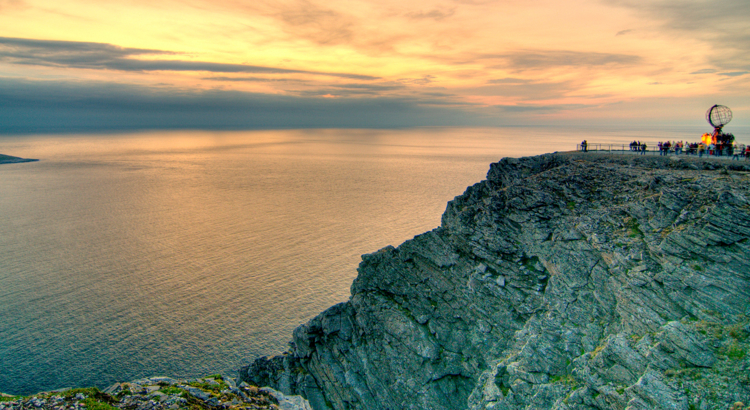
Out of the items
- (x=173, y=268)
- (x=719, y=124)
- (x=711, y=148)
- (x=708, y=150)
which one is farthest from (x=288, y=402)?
(x=719, y=124)

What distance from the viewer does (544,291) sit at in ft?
94.7

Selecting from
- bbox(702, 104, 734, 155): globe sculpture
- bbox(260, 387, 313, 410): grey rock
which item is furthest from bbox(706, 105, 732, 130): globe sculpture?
bbox(260, 387, 313, 410): grey rock

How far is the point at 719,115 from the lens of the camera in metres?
50.7

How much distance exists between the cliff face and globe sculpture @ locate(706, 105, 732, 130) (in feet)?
57.8

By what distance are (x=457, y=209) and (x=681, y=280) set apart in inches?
722

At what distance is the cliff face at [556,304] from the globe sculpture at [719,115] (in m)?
17.6

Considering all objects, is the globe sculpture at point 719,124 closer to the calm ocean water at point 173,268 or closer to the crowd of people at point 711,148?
the crowd of people at point 711,148

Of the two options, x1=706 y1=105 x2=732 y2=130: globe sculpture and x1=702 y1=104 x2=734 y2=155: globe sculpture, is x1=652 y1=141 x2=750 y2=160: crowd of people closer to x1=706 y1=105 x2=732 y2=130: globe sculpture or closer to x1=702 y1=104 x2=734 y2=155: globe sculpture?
x1=702 y1=104 x2=734 y2=155: globe sculpture

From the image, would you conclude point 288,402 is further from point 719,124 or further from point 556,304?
point 719,124

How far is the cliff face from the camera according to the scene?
2114 centimetres

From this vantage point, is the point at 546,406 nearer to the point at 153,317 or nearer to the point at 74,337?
the point at 153,317

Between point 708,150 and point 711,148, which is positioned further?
point 708,150

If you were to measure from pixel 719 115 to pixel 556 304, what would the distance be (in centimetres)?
4251

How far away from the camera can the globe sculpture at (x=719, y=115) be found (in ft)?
164
